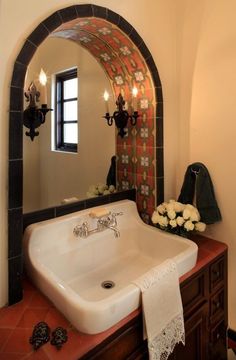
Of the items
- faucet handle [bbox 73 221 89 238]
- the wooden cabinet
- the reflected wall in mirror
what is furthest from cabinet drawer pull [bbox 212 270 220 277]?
the reflected wall in mirror

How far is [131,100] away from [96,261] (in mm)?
1021

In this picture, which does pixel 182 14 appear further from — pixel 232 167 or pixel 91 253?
pixel 91 253

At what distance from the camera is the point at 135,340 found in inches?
38.6

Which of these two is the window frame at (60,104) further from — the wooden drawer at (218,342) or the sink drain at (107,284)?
the wooden drawer at (218,342)

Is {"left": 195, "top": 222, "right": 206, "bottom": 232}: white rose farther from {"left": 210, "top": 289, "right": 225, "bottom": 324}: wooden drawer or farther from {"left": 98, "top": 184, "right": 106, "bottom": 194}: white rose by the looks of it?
{"left": 98, "top": 184, "right": 106, "bottom": 194}: white rose

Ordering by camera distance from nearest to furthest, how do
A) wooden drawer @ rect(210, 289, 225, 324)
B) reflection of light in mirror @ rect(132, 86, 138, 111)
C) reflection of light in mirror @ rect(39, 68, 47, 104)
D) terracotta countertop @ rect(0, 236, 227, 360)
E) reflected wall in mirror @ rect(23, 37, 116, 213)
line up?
terracotta countertop @ rect(0, 236, 227, 360), reflection of light in mirror @ rect(39, 68, 47, 104), reflected wall in mirror @ rect(23, 37, 116, 213), wooden drawer @ rect(210, 289, 225, 324), reflection of light in mirror @ rect(132, 86, 138, 111)

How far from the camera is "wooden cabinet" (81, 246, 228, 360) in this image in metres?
0.92

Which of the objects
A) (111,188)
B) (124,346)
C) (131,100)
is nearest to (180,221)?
(111,188)

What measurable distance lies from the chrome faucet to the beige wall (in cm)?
43

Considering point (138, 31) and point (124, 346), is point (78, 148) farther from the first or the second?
point (124, 346)

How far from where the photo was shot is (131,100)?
1651mm

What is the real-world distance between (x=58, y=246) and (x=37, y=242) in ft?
0.37

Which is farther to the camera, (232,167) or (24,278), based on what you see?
(232,167)

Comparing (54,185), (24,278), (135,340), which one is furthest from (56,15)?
(135,340)
